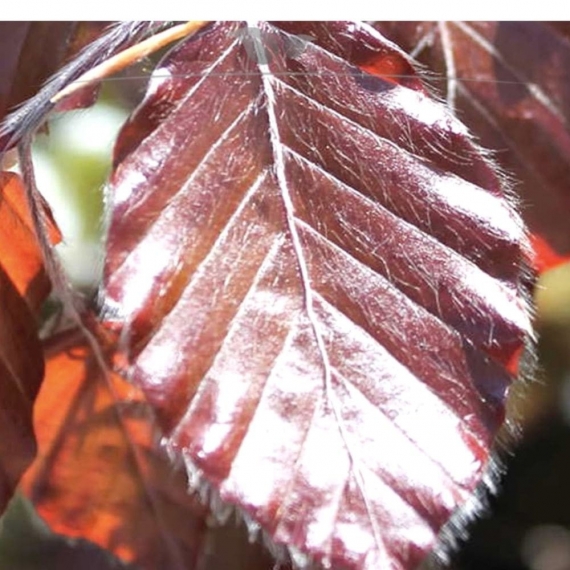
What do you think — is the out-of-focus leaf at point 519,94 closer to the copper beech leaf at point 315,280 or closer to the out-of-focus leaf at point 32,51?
the copper beech leaf at point 315,280

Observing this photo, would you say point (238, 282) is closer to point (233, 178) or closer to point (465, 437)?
point (233, 178)

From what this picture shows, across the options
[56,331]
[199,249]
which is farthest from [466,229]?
[56,331]

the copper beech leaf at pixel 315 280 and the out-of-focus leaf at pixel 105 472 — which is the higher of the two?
the copper beech leaf at pixel 315 280

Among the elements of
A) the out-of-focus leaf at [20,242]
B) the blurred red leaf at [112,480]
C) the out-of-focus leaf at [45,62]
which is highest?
the out-of-focus leaf at [45,62]

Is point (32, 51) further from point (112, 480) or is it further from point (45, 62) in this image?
point (112, 480)

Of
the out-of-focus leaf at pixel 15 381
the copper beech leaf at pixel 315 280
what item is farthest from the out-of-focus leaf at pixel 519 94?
the out-of-focus leaf at pixel 15 381

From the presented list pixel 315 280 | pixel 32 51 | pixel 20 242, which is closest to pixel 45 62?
pixel 32 51
